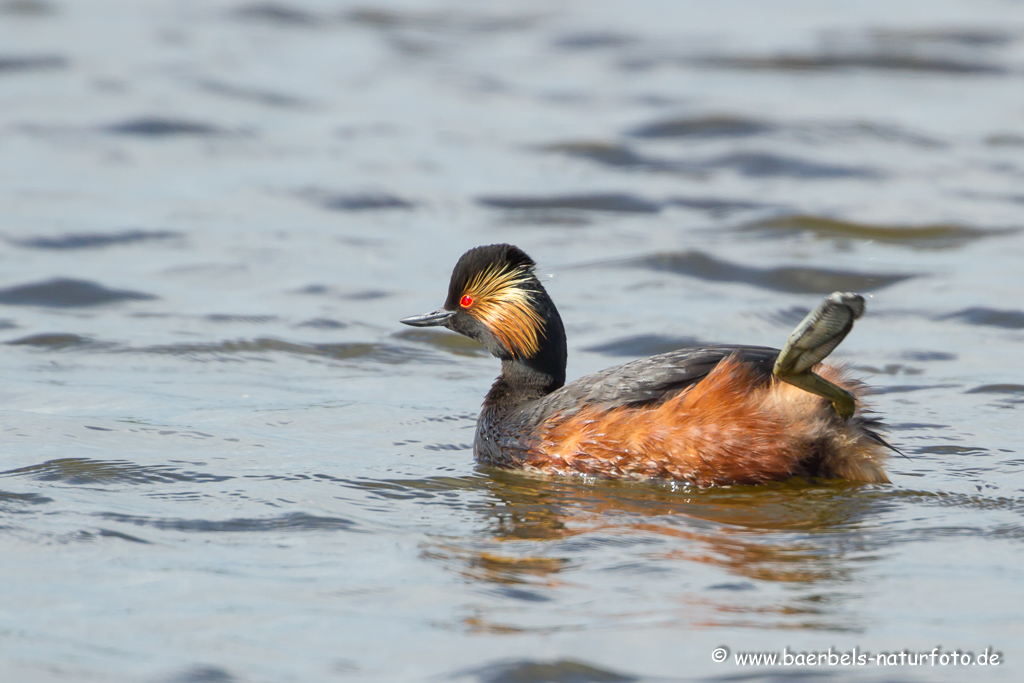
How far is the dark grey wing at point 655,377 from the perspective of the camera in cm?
614

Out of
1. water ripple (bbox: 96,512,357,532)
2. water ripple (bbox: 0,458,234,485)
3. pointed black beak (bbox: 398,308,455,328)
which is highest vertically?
pointed black beak (bbox: 398,308,455,328)

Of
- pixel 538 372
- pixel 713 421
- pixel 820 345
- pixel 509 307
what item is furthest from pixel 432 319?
pixel 820 345

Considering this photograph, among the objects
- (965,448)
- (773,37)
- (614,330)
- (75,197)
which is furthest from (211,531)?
(773,37)

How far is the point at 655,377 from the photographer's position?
6223 millimetres

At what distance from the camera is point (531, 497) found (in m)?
6.13

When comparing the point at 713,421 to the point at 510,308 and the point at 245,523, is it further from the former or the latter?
the point at 245,523

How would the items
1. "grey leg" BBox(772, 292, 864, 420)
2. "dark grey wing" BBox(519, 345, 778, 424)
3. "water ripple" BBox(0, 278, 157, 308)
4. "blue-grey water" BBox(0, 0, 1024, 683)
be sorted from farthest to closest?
"water ripple" BBox(0, 278, 157, 308) < "dark grey wing" BBox(519, 345, 778, 424) < "grey leg" BBox(772, 292, 864, 420) < "blue-grey water" BBox(0, 0, 1024, 683)

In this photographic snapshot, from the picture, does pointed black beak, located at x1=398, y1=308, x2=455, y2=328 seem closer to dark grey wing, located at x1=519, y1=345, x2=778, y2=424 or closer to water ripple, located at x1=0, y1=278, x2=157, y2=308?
dark grey wing, located at x1=519, y1=345, x2=778, y2=424

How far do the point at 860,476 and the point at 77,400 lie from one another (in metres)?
4.47

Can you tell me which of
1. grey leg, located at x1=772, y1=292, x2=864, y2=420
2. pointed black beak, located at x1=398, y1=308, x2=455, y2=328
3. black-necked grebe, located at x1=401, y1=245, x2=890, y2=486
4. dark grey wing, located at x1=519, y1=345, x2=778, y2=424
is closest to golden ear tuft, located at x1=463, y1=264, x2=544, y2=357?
pointed black beak, located at x1=398, y1=308, x2=455, y2=328

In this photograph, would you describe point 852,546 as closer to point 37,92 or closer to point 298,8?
point 37,92

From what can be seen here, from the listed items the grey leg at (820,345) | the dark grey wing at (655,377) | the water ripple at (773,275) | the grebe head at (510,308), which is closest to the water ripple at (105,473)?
the grebe head at (510,308)

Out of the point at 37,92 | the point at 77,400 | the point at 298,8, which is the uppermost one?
the point at 298,8

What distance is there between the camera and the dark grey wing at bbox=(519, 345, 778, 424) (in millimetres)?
6145
